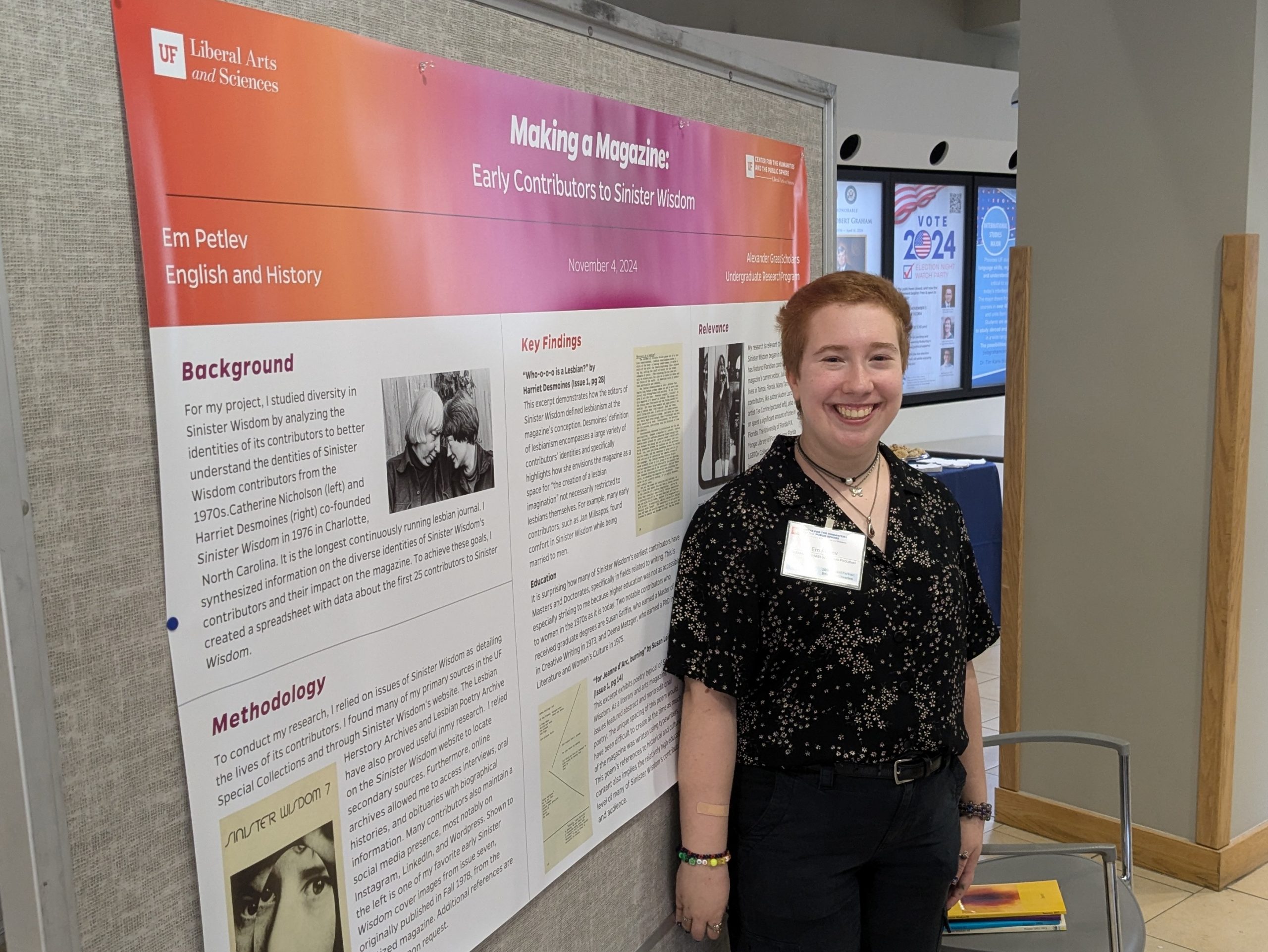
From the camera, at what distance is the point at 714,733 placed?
1562 mm

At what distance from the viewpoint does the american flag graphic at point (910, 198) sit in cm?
809

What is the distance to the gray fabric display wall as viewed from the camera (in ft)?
2.46

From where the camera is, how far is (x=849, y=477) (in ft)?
5.37

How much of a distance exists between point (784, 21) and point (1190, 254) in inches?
187

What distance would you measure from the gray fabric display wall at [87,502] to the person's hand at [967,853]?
1336 mm

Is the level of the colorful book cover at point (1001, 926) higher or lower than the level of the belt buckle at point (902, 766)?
lower

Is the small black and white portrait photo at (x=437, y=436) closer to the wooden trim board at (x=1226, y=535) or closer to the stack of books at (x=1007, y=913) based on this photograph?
the stack of books at (x=1007, y=913)

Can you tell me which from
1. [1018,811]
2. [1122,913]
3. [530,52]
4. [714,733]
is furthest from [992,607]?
[530,52]

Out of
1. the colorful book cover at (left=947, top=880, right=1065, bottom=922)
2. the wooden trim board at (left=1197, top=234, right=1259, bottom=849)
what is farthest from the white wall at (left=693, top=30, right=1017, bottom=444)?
the colorful book cover at (left=947, top=880, right=1065, bottom=922)

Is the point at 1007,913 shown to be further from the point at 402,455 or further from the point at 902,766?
the point at 402,455

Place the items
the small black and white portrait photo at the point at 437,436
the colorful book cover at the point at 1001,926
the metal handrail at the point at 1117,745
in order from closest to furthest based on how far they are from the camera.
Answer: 1. the small black and white portrait photo at the point at 437,436
2. the colorful book cover at the point at 1001,926
3. the metal handrail at the point at 1117,745

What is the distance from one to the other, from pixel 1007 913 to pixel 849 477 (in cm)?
98

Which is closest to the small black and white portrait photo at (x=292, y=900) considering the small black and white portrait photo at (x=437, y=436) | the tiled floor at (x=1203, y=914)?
the small black and white portrait photo at (x=437, y=436)

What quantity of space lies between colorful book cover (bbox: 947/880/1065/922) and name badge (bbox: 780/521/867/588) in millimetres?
863
